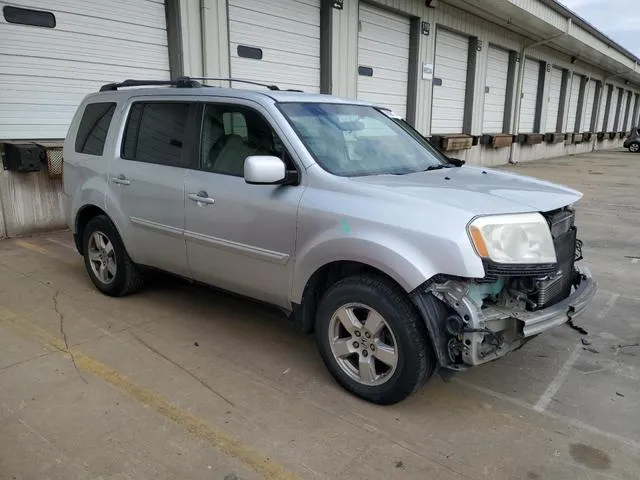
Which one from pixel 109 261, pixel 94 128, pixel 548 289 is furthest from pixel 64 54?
pixel 548 289

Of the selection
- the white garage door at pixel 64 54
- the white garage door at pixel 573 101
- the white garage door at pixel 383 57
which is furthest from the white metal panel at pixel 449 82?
the white garage door at pixel 573 101

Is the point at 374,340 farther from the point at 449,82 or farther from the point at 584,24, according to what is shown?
the point at 584,24

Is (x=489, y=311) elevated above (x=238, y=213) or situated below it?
below

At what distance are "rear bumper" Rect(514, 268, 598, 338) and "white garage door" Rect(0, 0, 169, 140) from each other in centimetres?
695

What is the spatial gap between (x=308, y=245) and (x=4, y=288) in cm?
354

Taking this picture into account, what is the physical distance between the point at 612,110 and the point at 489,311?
133 ft

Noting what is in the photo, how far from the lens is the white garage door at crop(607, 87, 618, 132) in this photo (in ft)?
119

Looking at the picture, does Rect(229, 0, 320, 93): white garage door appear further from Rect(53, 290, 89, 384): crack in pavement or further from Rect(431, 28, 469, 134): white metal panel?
Rect(53, 290, 89, 384): crack in pavement

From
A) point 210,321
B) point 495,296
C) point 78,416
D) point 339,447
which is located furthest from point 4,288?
point 495,296

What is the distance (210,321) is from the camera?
448 centimetres

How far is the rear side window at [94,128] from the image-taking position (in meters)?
4.83

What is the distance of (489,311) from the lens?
2920 mm

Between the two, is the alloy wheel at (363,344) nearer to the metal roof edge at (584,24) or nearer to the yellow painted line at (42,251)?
the yellow painted line at (42,251)

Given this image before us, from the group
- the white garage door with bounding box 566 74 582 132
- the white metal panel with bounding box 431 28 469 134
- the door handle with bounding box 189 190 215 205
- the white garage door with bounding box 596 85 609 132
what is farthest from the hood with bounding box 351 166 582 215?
the white garage door with bounding box 596 85 609 132
